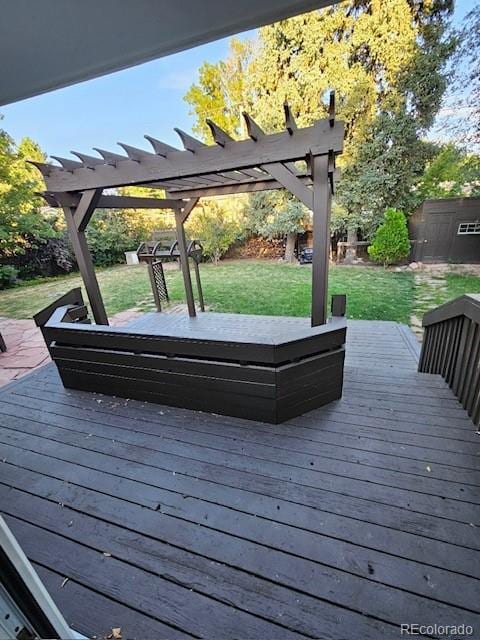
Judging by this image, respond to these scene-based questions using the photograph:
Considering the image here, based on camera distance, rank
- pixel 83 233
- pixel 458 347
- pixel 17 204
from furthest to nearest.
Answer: pixel 17 204 → pixel 83 233 → pixel 458 347

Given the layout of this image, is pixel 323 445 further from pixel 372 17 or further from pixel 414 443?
pixel 372 17

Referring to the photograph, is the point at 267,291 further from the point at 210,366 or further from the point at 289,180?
the point at 210,366

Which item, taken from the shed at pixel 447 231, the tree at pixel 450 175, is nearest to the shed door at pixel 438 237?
the shed at pixel 447 231

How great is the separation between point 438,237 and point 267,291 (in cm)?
577

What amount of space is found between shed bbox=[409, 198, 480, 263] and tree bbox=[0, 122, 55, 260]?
10412 millimetres

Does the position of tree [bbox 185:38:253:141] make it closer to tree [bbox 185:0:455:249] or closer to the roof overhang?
tree [bbox 185:0:455:249]

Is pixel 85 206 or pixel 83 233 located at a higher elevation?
pixel 85 206

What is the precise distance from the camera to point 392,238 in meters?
8.23

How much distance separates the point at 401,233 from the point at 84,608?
9.71m

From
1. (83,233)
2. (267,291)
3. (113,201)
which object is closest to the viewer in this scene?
(83,233)

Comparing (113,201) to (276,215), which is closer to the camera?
(113,201)

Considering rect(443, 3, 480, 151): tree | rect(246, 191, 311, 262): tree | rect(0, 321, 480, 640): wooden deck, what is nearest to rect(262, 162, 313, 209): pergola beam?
rect(0, 321, 480, 640): wooden deck

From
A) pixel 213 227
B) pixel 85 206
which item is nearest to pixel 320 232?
pixel 85 206

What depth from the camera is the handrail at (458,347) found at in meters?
1.91
